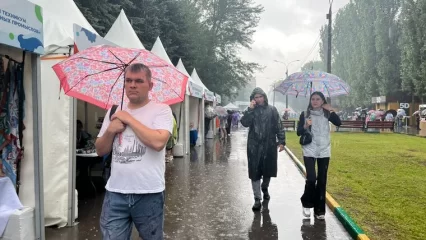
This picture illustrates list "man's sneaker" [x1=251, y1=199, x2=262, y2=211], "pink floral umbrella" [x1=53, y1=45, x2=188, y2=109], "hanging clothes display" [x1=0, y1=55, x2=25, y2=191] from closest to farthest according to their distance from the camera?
"pink floral umbrella" [x1=53, y1=45, x2=188, y2=109]
"hanging clothes display" [x1=0, y1=55, x2=25, y2=191]
"man's sneaker" [x1=251, y1=199, x2=262, y2=211]

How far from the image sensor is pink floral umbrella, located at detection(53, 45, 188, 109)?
3.68m

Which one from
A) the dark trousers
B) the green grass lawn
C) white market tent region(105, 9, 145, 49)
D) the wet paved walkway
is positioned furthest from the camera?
white market tent region(105, 9, 145, 49)

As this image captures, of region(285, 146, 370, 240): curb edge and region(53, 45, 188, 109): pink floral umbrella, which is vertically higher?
region(53, 45, 188, 109): pink floral umbrella

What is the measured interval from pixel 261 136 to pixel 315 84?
152 cm

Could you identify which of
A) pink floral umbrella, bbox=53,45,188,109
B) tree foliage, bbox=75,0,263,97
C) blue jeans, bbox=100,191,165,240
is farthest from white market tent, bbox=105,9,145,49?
tree foliage, bbox=75,0,263,97

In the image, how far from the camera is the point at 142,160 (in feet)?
9.10

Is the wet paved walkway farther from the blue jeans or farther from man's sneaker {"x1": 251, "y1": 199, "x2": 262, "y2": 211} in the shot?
the blue jeans

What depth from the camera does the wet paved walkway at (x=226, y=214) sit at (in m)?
5.29

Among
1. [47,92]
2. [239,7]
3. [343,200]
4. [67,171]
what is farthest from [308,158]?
[239,7]

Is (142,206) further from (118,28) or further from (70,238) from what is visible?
(118,28)

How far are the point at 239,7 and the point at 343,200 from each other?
33552mm

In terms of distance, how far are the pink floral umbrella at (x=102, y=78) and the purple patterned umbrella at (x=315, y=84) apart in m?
3.45

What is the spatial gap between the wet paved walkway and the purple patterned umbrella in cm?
205

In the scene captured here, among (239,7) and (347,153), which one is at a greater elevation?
(239,7)
